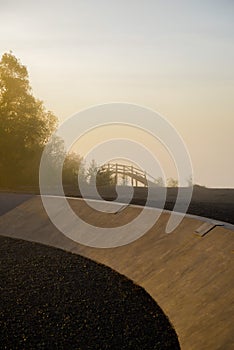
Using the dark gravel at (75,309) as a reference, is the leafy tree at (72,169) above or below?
above

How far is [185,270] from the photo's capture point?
8.82 meters

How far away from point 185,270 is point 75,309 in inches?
87.1

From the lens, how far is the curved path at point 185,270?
23.1 feet

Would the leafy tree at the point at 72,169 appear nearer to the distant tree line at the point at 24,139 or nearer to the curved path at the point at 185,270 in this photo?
the distant tree line at the point at 24,139

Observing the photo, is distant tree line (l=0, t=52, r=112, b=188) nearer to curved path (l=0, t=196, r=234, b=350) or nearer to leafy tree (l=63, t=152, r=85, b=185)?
leafy tree (l=63, t=152, r=85, b=185)

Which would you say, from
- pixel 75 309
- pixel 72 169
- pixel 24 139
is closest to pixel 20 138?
pixel 24 139

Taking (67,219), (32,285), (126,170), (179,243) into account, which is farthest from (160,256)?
(126,170)

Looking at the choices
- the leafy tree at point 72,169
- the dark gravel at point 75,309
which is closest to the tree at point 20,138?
the leafy tree at point 72,169

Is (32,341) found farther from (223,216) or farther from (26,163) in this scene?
(26,163)

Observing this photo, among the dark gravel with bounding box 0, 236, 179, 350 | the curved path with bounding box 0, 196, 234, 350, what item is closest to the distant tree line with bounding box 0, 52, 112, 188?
the curved path with bounding box 0, 196, 234, 350

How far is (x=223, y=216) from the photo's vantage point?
44.5ft

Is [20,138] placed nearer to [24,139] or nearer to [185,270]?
[24,139]

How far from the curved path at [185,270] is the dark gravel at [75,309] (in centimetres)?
27

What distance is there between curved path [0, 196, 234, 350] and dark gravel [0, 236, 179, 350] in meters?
0.27
